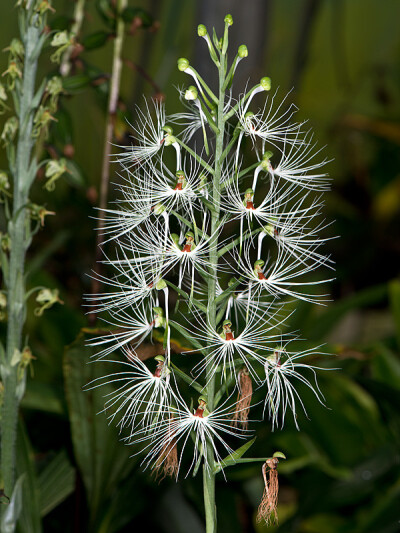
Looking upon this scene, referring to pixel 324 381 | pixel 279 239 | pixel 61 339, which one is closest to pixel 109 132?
pixel 279 239

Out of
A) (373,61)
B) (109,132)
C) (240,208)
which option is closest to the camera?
(240,208)

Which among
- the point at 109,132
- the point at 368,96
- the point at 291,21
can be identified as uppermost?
the point at 291,21

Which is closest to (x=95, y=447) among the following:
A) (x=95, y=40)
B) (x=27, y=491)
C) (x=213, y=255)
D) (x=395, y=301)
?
(x=27, y=491)

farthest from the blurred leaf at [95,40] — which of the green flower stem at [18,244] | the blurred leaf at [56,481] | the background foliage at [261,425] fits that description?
the blurred leaf at [56,481]

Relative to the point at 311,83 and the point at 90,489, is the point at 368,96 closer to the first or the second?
the point at 311,83

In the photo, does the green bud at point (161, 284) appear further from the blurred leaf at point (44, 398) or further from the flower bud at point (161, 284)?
the blurred leaf at point (44, 398)

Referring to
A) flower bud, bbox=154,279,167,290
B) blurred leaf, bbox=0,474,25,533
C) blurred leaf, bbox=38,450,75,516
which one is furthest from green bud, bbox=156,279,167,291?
blurred leaf, bbox=38,450,75,516

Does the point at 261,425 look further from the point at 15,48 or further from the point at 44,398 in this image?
the point at 15,48
